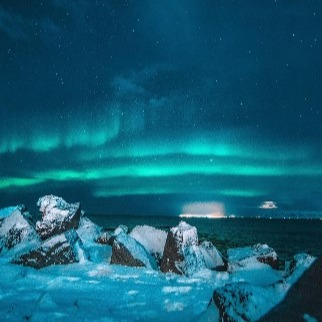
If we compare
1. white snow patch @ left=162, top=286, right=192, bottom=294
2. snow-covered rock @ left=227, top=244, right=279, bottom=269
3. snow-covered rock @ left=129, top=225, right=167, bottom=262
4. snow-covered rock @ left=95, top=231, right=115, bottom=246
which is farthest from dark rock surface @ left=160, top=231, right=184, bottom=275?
snow-covered rock @ left=95, top=231, right=115, bottom=246

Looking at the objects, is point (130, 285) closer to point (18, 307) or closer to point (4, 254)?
point (18, 307)

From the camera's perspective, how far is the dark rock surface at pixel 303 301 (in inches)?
133

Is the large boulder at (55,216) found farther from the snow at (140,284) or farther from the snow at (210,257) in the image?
the snow at (210,257)

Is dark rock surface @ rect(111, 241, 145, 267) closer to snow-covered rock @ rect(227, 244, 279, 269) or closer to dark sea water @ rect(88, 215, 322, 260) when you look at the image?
snow-covered rock @ rect(227, 244, 279, 269)

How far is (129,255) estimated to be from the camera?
294 inches

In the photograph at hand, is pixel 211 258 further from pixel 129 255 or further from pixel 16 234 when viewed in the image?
pixel 16 234

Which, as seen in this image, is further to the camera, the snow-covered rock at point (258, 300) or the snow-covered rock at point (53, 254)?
the snow-covered rock at point (53, 254)

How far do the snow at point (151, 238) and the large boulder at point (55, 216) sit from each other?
213 cm

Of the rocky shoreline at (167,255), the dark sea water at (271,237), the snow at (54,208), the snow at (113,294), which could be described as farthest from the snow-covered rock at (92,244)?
the dark sea water at (271,237)

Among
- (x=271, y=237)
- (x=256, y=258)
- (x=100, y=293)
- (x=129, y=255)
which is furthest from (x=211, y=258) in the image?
(x=271, y=237)

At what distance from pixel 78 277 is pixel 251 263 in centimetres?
422

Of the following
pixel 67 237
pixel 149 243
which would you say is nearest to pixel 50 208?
pixel 67 237

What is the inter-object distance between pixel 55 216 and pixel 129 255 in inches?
133

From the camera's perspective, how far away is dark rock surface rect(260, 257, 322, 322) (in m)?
3.38
